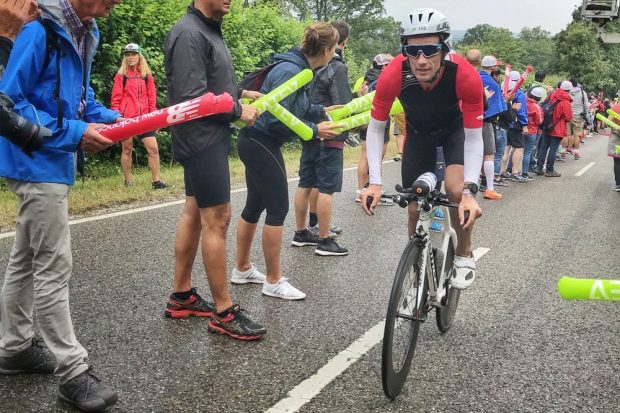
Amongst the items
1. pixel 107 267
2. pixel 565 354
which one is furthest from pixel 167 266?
pixel 565 354

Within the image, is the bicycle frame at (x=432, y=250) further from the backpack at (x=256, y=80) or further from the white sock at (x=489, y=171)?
the white sock at (x=489, y=171)

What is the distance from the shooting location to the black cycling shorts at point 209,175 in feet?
12.6

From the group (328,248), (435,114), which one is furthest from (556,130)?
(435,114)

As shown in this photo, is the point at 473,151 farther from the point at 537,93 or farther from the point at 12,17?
the point at 537,93

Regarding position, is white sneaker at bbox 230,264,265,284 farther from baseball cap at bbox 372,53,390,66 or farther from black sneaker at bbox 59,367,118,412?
baseball cap at bbox 372,53,390,66

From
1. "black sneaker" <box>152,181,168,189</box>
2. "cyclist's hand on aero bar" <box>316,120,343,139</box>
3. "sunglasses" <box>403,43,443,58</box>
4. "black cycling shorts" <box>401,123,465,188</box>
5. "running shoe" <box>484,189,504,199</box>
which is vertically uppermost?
"sunglasses" <box>403,43,443,58</box>

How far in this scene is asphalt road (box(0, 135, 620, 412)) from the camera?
11.0 ft

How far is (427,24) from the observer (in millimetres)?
3752

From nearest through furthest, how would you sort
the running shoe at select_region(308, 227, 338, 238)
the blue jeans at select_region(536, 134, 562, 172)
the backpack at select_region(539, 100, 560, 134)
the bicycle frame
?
Answer: the bicycle frame, the running shoe at select_region(308, 227, 338, 238), the backpack at select_region(539, 100, 560, 134), the blue jeans at select_region(536, 134, 562, 172)

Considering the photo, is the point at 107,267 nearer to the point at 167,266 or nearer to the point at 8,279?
the point at 167,266

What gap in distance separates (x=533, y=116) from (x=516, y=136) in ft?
3.37

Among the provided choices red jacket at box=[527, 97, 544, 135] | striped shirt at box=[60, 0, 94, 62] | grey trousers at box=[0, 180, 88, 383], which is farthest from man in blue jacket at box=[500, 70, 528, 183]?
grey trousers at box=[0, 180, 88, 383]

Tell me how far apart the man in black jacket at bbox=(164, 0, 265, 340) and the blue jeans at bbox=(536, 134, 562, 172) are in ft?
43.0

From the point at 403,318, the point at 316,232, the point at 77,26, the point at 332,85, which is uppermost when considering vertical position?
the point at 77,26
